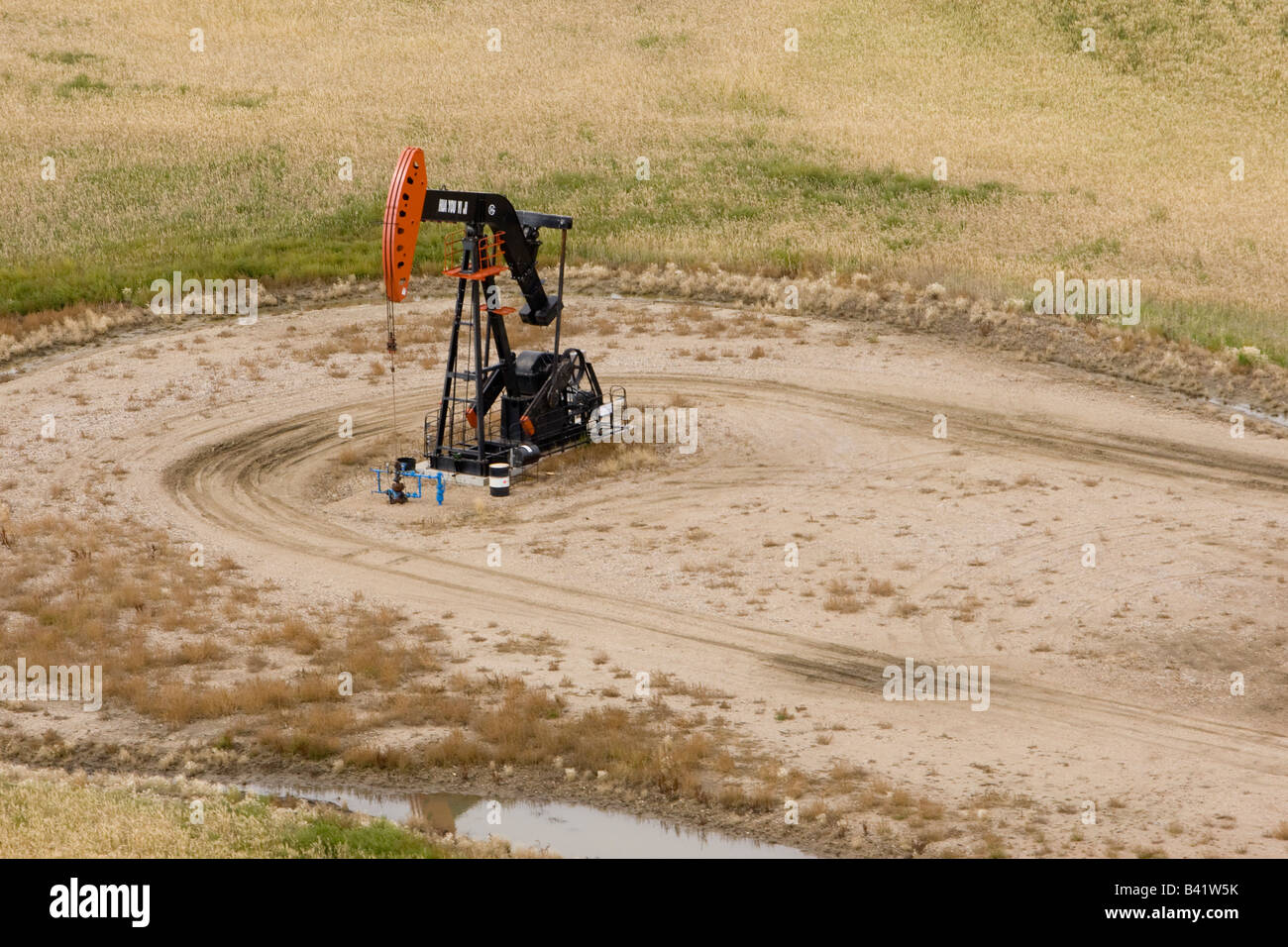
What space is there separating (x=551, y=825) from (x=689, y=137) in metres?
43.8

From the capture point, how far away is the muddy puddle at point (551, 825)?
1822 cm

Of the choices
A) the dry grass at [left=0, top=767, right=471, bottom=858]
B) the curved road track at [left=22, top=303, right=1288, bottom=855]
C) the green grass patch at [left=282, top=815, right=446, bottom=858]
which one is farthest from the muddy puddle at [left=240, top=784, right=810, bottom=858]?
the curved road track at [left=22, top=303, right=1288, bottom=855]

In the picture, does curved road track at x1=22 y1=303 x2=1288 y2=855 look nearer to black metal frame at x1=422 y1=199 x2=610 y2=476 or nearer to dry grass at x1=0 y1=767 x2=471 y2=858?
black metal frame at x1=422 y1=199 x2=610 y2=476

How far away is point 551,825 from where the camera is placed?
19016 mm

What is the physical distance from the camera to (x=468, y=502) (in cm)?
3034

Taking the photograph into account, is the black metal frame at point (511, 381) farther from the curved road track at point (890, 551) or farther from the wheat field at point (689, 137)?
the wheat field at point (689, 137)

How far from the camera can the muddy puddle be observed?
717 inches

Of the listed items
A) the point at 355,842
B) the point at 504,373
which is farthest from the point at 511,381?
the point at 355,842

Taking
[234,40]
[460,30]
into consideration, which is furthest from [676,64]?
[234,40]

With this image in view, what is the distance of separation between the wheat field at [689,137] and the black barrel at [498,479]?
1701cm

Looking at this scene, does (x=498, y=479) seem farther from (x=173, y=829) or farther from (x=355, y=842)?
(x=173, y=829)

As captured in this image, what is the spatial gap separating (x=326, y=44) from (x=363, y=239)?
92.6ft

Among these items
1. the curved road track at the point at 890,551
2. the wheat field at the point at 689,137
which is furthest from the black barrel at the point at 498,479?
the wheat field at the point at 689,137

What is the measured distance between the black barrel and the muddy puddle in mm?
11070
